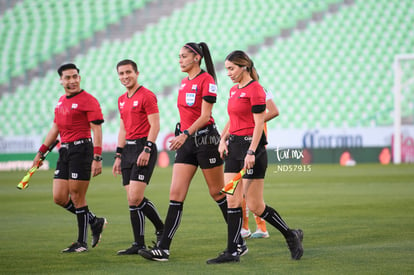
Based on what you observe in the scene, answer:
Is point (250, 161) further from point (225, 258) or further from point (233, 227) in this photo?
point (225, 258)

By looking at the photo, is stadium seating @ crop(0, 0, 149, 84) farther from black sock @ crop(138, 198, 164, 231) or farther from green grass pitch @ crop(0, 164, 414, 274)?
black sock @ crop(138, 198, 164, 231)

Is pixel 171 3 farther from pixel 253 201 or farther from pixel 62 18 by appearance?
pixel 253 201

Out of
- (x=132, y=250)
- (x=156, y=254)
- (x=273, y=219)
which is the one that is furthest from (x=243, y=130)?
(x=132, y=250)

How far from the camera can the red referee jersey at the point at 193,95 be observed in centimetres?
763

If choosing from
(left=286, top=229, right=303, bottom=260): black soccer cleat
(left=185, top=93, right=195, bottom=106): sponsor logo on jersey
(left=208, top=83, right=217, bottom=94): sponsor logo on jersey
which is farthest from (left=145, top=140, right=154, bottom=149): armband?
(left=286, top=229, right=303, bottom=260): black soccer cleat

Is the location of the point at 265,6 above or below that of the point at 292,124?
above

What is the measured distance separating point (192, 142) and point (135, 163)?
841mm

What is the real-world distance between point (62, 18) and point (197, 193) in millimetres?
22012

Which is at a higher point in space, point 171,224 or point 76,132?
point 76,132

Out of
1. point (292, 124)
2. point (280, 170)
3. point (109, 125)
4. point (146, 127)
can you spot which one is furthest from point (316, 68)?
point (146, 127)

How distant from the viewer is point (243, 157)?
7359 millimetres

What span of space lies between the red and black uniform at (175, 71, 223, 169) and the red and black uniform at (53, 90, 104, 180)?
52.2 inches

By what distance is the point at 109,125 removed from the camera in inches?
1298

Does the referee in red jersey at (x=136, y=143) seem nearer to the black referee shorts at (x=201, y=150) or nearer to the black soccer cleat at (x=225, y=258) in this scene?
the black referee shorts at (x=201, y=150)
